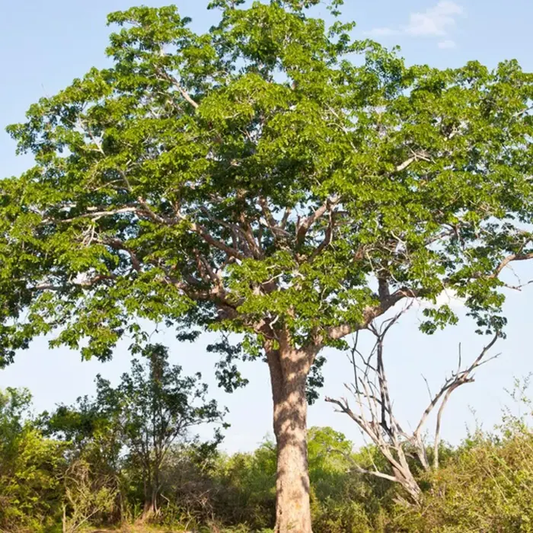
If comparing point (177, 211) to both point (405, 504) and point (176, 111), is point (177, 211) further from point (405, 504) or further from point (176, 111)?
point (405, 504)

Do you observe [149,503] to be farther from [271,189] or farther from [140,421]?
[271,189]

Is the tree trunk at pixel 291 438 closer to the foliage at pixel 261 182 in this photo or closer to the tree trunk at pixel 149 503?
the foliage at pixel 261 182

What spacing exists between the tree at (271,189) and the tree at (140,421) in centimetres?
305

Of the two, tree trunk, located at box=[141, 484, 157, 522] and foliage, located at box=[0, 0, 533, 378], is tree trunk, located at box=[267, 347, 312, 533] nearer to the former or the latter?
foliage, located at box=[0, 0, 533, 378]

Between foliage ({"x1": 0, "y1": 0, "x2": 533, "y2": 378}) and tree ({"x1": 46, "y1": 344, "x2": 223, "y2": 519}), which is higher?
foliage ({"x1": 0, "y1": 0, "x2": 533, "y2": 378})

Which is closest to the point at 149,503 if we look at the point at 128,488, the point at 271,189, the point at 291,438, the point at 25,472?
the point at 128,488

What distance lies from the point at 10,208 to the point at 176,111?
4696 millimetres

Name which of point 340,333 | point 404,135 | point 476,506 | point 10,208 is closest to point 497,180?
point 404,135

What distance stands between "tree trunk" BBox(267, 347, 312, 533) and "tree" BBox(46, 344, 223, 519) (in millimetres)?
4069

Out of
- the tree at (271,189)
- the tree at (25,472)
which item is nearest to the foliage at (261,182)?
the tree at (271,189)

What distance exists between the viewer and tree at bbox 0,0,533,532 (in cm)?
1559

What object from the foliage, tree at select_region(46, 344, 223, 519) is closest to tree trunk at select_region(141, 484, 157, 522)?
tree at select_region(46, 344, 223, 519)

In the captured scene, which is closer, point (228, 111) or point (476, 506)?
point (476, 506)

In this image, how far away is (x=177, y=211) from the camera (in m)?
17.2
